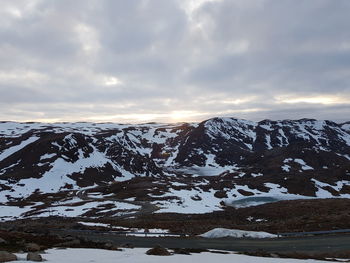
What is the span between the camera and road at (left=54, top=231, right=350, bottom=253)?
33.8m

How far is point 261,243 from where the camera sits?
121ft

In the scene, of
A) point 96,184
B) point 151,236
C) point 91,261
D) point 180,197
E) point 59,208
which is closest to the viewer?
point 91,261

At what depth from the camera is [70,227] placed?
56.0 meters

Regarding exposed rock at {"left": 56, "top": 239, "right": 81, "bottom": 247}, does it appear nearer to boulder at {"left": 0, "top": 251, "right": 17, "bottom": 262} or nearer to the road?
the road

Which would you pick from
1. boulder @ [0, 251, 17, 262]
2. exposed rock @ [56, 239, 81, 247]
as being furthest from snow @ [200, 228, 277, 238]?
boulder @ [0, 251, 17, 262]

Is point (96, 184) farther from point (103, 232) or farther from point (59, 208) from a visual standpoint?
point (103, 232)

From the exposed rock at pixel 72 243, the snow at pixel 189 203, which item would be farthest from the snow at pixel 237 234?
the snow at pixel 189 203

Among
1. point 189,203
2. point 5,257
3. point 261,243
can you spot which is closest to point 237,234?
point 261,243

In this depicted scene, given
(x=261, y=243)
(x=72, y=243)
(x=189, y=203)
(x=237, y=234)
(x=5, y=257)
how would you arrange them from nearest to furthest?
(x=5, y=257) → (x=72, y=243) → (x=261, y=243) → (x=237, y=234) → (x=189, y=203)

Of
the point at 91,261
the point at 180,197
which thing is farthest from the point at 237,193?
the point at 91,261

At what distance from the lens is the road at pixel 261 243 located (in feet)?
→ 111

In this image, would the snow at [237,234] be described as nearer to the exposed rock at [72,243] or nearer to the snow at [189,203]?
the exposed rock at [72,243]

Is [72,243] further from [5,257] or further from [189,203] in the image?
[189,203]

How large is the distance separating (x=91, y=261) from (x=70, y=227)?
3742 cm
